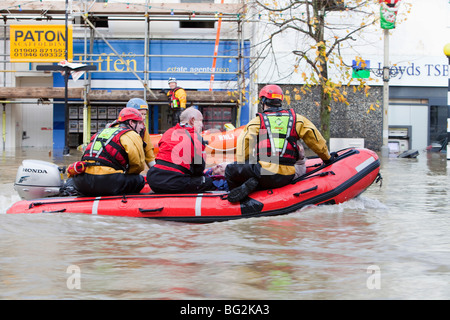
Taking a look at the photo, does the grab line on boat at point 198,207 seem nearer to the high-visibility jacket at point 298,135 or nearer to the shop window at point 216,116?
the high-visibility jacket at point 298,135

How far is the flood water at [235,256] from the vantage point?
11.0 feet

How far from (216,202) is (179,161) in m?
0.64

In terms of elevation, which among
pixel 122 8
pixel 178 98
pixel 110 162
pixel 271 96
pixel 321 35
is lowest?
pixel 110 162

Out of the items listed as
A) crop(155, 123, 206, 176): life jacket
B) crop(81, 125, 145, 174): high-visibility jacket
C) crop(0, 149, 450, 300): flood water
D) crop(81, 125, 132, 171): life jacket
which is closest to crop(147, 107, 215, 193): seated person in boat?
crop(155, 123, 206, 176): life jacket

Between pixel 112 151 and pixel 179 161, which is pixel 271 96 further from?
pixel 112 151

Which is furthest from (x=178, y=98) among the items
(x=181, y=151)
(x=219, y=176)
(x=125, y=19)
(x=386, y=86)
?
(x=181, y=151)

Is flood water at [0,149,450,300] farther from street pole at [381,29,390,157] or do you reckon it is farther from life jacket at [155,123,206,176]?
street pole at [381,29,390,157]

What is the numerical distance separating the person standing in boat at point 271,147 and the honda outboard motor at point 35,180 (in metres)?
2.08

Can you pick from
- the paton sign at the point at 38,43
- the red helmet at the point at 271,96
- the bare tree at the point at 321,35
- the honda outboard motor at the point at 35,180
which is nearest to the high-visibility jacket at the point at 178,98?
the bare tree at the point at 321,35

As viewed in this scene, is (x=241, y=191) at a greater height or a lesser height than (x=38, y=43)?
lesser

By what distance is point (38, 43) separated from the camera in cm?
1670

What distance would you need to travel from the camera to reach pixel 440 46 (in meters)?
19.2

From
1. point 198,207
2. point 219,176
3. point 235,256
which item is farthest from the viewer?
point 219,176
